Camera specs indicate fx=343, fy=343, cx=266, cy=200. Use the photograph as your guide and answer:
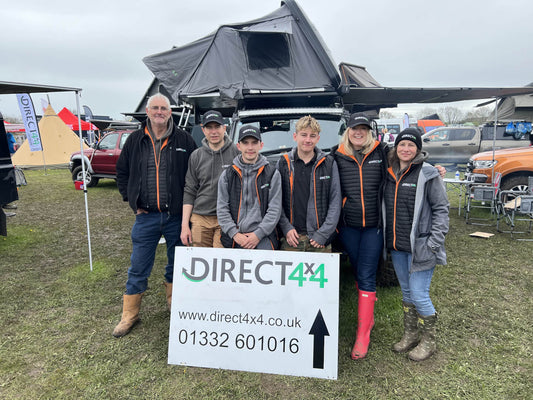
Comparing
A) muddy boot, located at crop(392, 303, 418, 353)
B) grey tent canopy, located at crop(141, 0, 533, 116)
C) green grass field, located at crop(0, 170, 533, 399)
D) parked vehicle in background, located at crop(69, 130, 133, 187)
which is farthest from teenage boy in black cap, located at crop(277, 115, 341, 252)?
parked vehicle in background, located at crop(69, 130, 133, 187)

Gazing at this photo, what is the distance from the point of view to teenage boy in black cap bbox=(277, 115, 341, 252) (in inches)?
104

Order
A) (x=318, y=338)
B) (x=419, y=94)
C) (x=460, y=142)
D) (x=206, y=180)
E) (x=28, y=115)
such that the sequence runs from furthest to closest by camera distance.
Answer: (x=460, y=142) < (x=28, y=115) < (x=419, y=94) < (x=206, y=180) < (x=318, y=338)

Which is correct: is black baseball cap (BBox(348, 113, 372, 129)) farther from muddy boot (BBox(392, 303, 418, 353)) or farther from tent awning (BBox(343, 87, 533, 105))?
tent awning (BBox(343, 87, 533, 105))

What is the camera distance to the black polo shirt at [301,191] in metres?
2.67

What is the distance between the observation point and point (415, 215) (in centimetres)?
251

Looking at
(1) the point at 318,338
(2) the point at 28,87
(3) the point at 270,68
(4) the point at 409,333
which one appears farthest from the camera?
(3) the point at 270,68

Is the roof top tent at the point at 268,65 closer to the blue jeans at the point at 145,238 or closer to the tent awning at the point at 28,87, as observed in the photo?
the tent awning at the point at 28,87

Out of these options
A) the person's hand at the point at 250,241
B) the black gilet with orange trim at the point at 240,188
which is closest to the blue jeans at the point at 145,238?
the black gilet with orange trim at the point at 240,188

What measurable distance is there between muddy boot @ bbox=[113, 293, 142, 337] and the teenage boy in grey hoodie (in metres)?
0.75

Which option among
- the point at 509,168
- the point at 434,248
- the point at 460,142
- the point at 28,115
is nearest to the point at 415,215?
the point at 434,248

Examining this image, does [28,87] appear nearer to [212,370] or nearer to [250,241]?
[250,241]

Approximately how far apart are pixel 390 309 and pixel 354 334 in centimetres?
64

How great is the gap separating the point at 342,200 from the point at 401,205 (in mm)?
439

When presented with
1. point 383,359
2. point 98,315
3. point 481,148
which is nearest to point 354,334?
point 383,359
